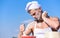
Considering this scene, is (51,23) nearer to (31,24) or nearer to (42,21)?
(42,21)

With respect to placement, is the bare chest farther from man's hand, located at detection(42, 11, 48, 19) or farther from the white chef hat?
the white chef hat

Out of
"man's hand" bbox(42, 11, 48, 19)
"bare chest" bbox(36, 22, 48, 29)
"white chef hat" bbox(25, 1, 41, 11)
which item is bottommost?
"bare chest" bbox(36, 22, 48, 29)

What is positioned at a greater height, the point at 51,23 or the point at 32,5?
Answer: the point at 32,5

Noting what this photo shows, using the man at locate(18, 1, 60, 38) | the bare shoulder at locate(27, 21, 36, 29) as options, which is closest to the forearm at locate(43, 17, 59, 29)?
the man at locate(18, 1, 60, 38)

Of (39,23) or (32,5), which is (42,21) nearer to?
(39,23)

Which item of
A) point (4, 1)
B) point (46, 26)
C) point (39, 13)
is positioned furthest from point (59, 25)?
point (4, 1)

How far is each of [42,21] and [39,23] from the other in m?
0.04

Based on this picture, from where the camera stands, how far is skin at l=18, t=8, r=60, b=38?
1.46 m

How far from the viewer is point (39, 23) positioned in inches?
59.5

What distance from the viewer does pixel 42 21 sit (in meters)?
1.50

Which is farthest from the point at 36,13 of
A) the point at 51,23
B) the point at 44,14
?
the point at 51,23

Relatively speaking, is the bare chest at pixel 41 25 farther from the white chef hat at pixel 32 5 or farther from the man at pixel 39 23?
the white chef hat at pixel 32 5

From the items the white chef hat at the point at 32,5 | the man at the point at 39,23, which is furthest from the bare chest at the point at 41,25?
the white chef hat at the point at 32,5

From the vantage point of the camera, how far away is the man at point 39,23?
57.8 inches
